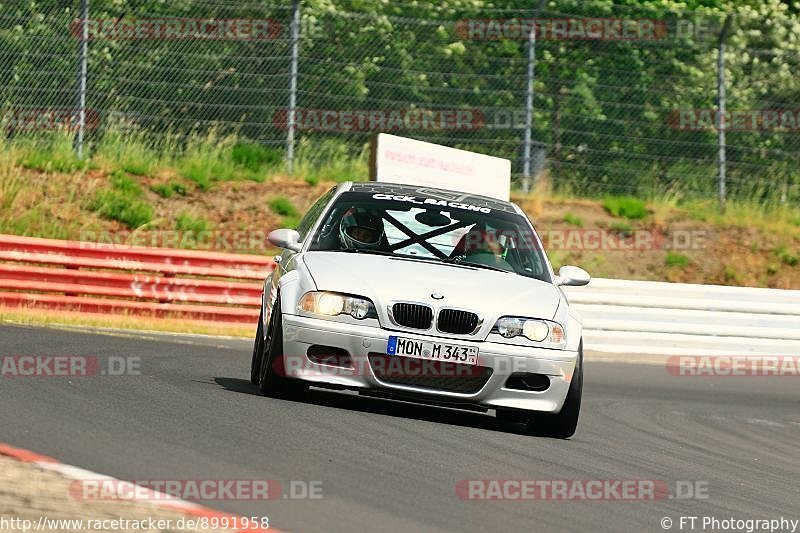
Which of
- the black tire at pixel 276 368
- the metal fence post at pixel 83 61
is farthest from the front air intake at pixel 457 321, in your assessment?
the metal fence post at pixel 83 61

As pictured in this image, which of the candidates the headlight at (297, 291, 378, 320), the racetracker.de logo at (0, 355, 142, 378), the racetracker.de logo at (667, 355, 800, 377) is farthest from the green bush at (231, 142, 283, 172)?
the headlight at (297, 291, 378, 320)

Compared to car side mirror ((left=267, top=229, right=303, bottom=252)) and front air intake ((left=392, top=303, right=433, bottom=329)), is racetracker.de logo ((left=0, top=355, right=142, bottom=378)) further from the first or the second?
front air intake ((left=392, top=303, right=433, bottom=329))

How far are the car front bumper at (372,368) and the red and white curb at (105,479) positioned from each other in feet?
8.51

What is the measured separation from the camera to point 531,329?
29.7 feet

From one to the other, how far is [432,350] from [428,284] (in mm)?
414

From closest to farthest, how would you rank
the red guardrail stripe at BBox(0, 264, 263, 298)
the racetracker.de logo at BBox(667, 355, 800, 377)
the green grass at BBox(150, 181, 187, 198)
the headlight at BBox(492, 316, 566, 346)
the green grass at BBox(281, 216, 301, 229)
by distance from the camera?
1. the headlight at BBox(492, 316, 566, 346)
2. the red guardrail stripe at BBox(0, 264, 263, 298)
3. the racetracker.de logo at BBox(667, 355, 800, 377)
4. the green grass at BBox(281, 216, 301, 229)
5. the green grass at BBox(150, 181, 187, 198)

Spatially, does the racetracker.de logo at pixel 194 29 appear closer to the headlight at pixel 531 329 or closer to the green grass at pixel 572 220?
the green grass at pixel 572 220

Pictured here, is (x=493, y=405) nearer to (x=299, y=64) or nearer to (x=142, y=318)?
(x=142, y=318)

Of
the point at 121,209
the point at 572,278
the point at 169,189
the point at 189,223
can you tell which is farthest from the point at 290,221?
the point at 572,278

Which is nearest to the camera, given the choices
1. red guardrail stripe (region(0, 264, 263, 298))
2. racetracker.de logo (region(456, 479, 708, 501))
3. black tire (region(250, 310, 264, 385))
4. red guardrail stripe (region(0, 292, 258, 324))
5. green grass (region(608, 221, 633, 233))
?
racetracker.de logo (region(456, 479, 708, 501))

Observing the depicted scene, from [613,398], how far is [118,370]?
4895mm

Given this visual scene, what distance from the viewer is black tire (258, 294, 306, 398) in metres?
9.03

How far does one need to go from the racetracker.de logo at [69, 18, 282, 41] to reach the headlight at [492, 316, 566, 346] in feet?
43.0

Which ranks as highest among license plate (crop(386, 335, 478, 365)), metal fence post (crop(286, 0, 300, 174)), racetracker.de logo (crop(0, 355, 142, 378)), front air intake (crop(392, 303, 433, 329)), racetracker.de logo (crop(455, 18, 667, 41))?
racetracker.de logo (crop(455, 18, 667, 41))
